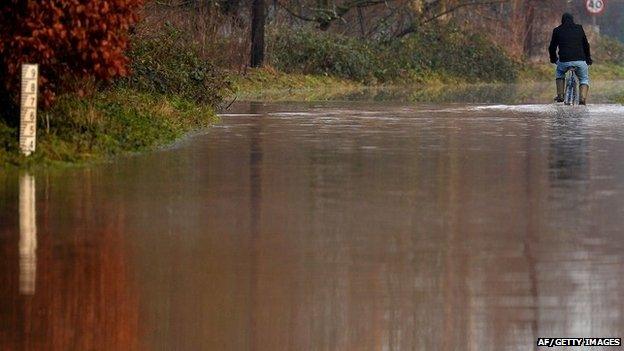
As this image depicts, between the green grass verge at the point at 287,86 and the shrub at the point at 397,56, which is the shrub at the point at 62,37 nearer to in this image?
the green grass verge at the point at 287,86

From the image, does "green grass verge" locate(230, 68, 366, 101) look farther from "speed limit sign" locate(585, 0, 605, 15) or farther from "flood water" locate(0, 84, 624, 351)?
"speed limit sign" locate(585, 0, 605, 15)

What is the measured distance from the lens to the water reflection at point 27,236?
1049 cm

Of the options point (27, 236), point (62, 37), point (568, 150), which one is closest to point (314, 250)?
point (27, 236)

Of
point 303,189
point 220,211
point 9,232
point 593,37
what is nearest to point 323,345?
point 9,232

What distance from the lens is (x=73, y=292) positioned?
10.1 metres

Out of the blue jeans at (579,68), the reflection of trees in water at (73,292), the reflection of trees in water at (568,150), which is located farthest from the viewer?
the blue jeans at (579,68)

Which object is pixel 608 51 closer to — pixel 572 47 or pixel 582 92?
pixel 582 92

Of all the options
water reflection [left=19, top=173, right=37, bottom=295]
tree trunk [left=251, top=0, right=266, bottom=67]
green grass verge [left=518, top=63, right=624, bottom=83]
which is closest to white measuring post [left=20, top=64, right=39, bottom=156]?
water reflection [left=19, top=173, right=37, bottom=295]

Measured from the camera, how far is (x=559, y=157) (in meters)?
20.5

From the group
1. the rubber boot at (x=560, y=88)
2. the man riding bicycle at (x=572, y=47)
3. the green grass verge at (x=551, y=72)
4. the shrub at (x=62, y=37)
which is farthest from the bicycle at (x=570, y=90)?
the green grass verge at (x=551, y=72)

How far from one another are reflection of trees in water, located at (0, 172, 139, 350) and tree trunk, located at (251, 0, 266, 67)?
121 ft

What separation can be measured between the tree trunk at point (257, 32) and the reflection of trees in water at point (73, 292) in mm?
36913

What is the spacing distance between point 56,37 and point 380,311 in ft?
34.0

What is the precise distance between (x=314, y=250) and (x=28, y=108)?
777 cm
